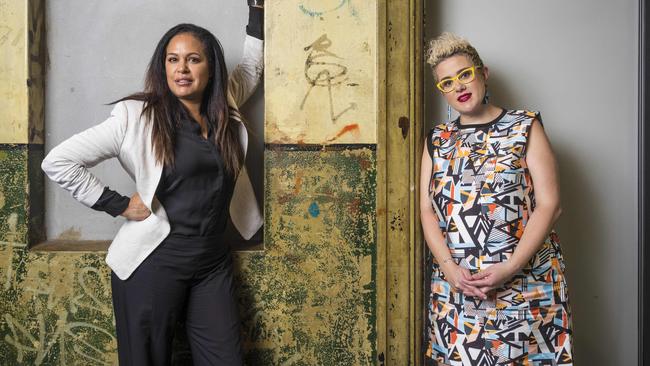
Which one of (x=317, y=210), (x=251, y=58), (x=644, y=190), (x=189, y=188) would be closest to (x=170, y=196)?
(x=189, y=188)

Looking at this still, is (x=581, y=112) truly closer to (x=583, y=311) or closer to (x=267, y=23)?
(x=583, y=311)

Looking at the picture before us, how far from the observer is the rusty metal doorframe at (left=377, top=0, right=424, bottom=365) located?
99.0 inches

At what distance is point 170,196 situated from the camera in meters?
2.09

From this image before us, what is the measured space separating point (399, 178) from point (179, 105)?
1.16 meters

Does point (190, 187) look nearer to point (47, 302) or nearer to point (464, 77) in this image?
point (47, 302)

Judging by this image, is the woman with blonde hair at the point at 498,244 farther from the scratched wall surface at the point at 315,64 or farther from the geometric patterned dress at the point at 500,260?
the scratched wall surface at the point at 315,64

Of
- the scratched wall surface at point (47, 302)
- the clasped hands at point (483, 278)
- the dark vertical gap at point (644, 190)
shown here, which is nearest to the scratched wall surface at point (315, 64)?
the clasped hands at point (483, 278)

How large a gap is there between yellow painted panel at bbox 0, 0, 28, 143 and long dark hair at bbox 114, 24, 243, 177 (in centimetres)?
75

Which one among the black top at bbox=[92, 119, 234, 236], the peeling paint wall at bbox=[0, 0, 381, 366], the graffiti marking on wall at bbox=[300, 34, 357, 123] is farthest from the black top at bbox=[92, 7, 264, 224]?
the graffiti marking on wall at bbox=[300, 34, 357, 123]

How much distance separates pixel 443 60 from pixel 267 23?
0.95m

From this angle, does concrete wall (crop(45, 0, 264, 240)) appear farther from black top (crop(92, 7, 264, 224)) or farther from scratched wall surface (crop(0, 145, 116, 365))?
black top (crop(92, 7, 264, 224))

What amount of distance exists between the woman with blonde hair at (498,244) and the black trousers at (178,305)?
0.98 meters

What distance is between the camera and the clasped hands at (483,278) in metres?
1.97

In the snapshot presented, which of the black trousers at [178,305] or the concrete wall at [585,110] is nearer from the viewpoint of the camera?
the black trousers at [178,305]
